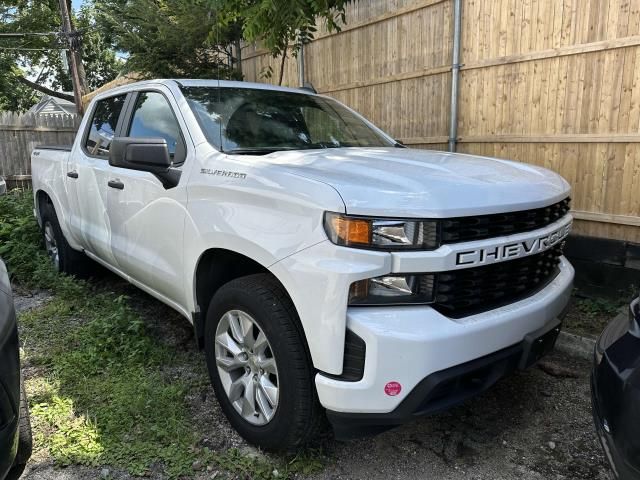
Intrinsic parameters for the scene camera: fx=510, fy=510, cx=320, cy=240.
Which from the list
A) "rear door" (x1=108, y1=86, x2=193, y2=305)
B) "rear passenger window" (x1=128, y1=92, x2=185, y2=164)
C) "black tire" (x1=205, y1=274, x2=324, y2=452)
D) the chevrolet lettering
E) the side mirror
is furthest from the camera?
"rear passenger window" (x1=128, y1=92, x2=185, y2=164)

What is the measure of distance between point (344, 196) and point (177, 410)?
1.71 meters

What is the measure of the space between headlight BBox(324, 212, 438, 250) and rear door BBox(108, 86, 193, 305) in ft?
3.98

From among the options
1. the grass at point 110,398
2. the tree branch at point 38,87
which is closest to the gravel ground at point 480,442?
the grass at point 110,398

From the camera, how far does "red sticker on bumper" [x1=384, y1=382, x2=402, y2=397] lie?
1.96 meters

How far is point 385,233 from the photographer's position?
1983mm

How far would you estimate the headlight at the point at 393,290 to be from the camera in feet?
6.48

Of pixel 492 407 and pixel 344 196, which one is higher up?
pixel 344 196

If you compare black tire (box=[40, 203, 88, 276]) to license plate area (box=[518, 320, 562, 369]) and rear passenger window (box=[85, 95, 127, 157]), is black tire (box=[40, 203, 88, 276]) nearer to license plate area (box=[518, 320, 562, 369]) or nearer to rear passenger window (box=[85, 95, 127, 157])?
rear passenger window (box=[85, 95, 127, 157])

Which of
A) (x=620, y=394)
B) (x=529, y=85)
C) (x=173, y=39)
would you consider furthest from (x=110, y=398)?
(x=173, y=39)

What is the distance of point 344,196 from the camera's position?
2002 mm

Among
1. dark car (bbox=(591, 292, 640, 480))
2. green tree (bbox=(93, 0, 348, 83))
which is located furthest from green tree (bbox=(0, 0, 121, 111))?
dark car (bbox=(591, 292, 640, 480))

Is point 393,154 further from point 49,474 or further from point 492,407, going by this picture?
point 49,474

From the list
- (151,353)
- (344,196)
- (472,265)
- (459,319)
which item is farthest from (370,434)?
(151,353)

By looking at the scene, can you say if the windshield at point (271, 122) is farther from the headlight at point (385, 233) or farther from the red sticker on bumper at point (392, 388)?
the red sticker on bumper at point (392, 388)
